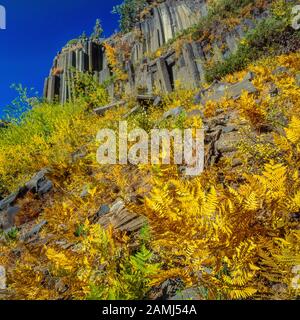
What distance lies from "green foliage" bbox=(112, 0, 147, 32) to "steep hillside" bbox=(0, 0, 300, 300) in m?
17.5

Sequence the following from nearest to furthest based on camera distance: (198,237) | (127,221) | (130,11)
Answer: (198,237) → (127,221) → (130,11)

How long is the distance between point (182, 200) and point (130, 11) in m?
31.8

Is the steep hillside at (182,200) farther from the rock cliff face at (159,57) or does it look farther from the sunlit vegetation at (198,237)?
the rock cliff face at (159,57)

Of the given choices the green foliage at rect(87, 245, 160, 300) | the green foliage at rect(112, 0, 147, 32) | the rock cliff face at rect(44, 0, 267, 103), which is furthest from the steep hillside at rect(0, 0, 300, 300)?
the green foliage at rect(112, 0, 147, 32)

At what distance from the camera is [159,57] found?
14.5 m

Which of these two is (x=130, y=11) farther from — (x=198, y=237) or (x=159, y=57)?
(x=198, y=237)

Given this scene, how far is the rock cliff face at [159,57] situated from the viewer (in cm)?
1219

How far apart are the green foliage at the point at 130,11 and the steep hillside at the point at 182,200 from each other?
17.5 m

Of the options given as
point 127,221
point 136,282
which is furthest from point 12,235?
point 136,282

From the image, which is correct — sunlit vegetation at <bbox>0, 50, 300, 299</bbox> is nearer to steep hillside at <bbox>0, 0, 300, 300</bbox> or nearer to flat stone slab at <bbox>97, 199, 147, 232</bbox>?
steep hillside at <bbox>0, 0, 300, 300</bbox>

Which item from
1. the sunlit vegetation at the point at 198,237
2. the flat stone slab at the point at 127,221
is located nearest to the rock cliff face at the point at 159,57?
the sunlit vegetation at the point at 198,237

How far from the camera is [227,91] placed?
666 centimetres
